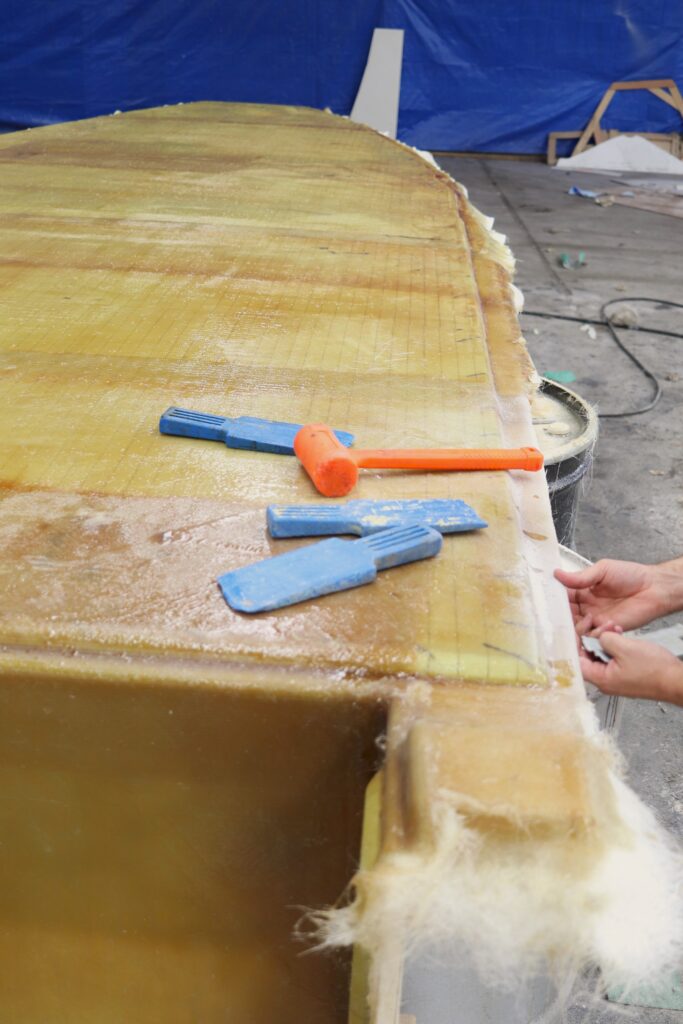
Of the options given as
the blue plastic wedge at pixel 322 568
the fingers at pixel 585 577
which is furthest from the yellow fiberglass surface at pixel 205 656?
the fingers at pixel 585 577

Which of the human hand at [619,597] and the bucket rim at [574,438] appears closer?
the human hand at [619,597]

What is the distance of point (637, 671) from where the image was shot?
97 centimetres

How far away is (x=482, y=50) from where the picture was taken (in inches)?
315

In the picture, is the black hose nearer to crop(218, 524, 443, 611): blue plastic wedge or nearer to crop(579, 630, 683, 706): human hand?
crop(579, 630, 683, 706): human hand

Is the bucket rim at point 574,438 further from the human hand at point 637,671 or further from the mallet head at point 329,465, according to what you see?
the mallet head at point 329,465

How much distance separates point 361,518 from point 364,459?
0.12 meters

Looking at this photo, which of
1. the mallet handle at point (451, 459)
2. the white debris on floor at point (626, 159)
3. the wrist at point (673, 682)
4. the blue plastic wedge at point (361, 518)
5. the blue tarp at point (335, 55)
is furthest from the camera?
the white debris on floor at point (626, 159)

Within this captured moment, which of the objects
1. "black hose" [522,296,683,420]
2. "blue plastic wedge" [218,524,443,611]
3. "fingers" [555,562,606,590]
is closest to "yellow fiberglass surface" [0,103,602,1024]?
"blue plastic wedge" [218,524,443,611]

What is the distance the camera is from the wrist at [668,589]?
48.3 inches

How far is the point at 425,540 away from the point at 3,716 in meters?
0.34

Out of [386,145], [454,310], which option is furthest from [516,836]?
[386,145]

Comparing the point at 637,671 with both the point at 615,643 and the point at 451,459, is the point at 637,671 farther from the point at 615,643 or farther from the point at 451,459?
the point at 451,459

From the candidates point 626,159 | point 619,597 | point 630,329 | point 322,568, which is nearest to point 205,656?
point 322,568

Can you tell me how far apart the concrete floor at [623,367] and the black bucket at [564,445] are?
0.50 metres
